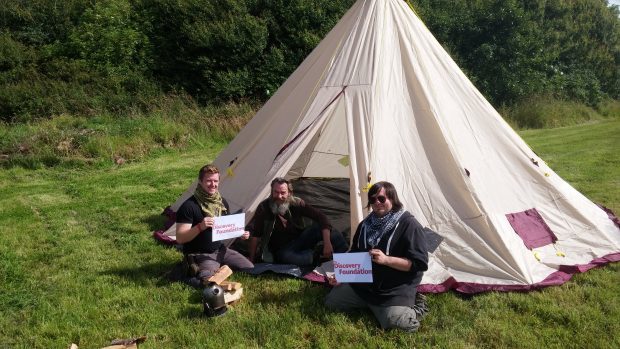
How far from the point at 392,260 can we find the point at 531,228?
6.43ft

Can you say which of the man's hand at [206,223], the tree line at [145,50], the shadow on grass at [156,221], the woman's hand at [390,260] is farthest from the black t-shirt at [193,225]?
the tree line at [145,50]

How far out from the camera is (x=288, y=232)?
5016mm

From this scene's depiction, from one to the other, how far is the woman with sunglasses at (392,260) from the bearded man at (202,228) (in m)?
1.39

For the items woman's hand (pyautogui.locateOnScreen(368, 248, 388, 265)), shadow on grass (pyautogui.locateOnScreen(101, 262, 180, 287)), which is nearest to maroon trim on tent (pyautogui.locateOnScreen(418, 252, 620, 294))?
woman's hand (pyautogui.locateOnScreen(368, 248, 388, 265))

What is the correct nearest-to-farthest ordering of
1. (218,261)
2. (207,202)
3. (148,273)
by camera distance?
(207,202)
(218,261)
(148,273)

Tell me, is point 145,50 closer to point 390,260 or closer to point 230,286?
point 230,286

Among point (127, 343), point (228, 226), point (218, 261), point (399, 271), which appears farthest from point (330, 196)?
point (127, 343)

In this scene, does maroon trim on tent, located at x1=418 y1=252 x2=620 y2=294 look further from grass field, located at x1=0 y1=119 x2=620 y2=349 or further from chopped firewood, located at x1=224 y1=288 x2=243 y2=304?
chopped firewood, located at x1=224 y1=288 x2=243 y2=304

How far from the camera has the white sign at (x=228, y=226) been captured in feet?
14.4

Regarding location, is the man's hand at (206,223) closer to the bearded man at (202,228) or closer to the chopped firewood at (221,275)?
the bearded man at (202,228)

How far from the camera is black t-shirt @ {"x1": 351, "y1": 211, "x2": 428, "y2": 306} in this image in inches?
142

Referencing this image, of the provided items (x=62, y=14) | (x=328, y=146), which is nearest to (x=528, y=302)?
→ (x=328, y=146)

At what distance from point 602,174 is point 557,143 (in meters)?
4.74

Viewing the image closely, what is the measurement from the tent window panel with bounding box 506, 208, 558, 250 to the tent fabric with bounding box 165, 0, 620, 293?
70 millimetres
